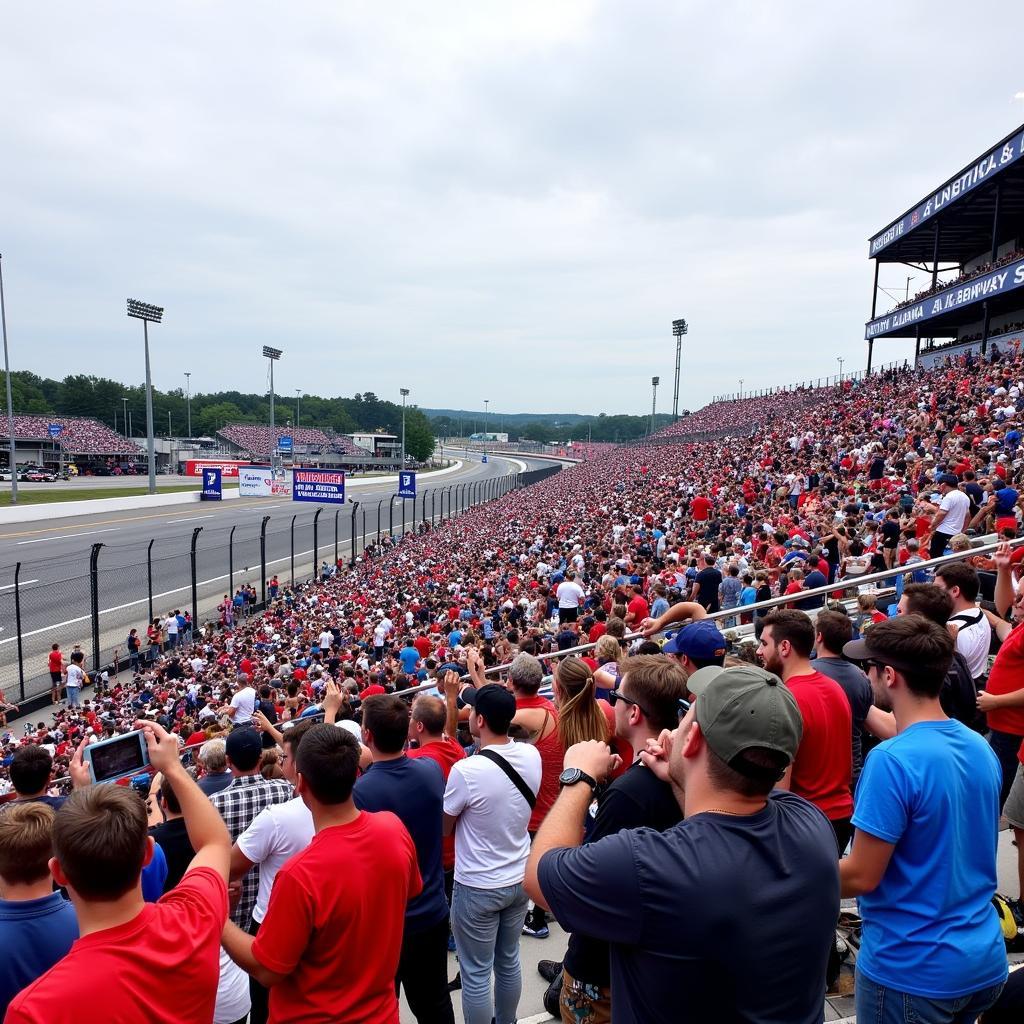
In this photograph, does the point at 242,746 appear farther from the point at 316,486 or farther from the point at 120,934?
the point at 316,486

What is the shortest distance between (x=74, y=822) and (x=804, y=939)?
189cm

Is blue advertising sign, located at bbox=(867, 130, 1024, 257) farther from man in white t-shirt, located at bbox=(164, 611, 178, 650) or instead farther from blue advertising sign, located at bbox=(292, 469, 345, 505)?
man in white t-shirt, located at bbox=(164, 611, 178, 650)

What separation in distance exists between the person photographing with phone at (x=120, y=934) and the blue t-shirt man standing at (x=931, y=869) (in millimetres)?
1946

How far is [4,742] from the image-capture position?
1374cm

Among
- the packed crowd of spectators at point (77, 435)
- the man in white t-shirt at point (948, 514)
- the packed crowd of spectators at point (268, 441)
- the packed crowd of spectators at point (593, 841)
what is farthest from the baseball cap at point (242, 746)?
the packed crowd of spectators at point (268, 441)

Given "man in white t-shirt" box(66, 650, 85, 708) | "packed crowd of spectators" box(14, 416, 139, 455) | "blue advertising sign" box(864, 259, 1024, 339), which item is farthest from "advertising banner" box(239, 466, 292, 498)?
"packed crowd of spectators" box(14, 416, 139, 455)

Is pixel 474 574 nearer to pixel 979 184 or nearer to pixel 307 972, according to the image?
pixel 307 972

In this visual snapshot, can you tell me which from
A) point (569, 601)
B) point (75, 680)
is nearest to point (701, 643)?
point (569, 601)

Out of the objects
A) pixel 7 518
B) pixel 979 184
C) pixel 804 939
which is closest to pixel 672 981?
pixel 804 939

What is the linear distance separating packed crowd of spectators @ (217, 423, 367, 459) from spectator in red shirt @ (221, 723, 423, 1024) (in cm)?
11882

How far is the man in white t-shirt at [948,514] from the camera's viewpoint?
10.5 meters

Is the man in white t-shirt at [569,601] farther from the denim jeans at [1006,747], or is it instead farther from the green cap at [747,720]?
the green cap at [747,720]

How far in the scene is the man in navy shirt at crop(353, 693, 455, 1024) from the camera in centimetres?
331

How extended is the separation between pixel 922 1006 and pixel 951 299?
40.0 m
